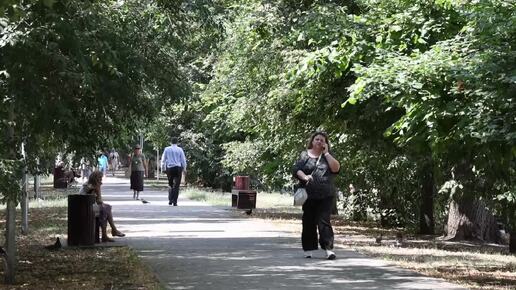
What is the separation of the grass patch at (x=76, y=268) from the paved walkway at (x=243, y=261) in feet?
0.81

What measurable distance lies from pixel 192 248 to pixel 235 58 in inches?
323

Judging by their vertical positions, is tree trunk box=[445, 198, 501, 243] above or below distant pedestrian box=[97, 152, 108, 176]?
below

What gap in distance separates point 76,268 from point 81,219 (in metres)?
1.45

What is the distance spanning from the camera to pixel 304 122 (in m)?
16.5

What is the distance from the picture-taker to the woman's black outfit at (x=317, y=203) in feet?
35.3

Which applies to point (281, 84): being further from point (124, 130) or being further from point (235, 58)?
point (124, 130)

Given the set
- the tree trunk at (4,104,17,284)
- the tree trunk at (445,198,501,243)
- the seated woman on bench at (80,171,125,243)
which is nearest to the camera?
the tree trunk at (4,104,17,284)

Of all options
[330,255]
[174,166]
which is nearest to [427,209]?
[174,166]

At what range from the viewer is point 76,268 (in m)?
10.4

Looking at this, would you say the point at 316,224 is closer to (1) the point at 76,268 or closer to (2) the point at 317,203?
(2) the point at 317,203

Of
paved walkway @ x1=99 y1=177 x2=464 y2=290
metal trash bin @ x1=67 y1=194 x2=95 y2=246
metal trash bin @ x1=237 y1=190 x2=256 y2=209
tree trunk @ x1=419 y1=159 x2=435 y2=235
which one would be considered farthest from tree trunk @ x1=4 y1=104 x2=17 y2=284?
metal trash bin @ x1=237 y1=190 x2=256 y2=209

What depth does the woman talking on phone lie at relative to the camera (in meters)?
10.8

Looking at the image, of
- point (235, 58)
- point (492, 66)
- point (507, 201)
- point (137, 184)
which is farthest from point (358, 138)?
point (137, 184)

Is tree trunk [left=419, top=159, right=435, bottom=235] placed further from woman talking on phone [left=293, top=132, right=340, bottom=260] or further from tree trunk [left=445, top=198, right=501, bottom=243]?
woman talking on phone [left=293, top=132, right=340, bottom=260]
